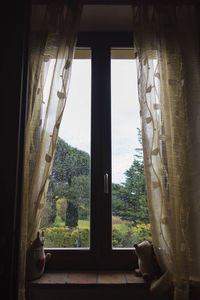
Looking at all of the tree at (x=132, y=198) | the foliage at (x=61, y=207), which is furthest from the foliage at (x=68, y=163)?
the tree at (x=132, y=198)

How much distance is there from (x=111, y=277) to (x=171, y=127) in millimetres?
945

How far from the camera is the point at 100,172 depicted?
63.2 inches

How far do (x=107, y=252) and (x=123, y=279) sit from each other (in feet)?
0.65

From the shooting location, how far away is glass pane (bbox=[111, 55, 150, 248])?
1.55 m

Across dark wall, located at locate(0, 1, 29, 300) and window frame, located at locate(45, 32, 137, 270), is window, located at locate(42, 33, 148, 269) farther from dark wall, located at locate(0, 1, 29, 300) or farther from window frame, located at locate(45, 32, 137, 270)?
dark wall, located at locate(0, 1, 29, 300)

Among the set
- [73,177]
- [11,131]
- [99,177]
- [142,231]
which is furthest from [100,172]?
[11,131]

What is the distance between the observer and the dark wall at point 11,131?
94 cm

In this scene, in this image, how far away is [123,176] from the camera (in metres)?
1.61

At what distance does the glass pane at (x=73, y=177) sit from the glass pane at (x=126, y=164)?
0.60ft

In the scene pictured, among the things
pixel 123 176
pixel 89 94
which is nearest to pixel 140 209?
pixel 123 176

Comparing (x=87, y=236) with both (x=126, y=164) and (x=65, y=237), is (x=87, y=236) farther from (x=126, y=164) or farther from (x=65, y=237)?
(x=126, y=164)

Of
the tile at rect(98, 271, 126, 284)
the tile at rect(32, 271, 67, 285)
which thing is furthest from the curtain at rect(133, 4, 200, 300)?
the tile at rect(32, 271, 67, 285)

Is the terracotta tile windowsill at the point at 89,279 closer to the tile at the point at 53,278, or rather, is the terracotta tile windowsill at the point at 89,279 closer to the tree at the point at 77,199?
the tile at the point at 53,278

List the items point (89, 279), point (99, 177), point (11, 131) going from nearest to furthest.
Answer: point (11, 131) < point (89, 279) < point (99, 177)
